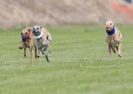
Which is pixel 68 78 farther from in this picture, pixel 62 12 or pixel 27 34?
pixel 62 12

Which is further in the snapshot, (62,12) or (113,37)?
(62,12)

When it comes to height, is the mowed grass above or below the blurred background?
below

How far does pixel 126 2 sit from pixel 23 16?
42.6 ft

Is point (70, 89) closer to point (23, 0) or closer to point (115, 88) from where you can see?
point (115, 88)

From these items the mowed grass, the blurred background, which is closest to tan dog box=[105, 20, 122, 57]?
the mowed grass

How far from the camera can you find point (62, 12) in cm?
6141

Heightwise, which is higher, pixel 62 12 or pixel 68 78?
pixel 62 12

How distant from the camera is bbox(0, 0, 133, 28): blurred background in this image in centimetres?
5747

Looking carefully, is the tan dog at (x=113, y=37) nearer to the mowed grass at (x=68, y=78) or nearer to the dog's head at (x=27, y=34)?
the mowed grass at (x=68, y=78)

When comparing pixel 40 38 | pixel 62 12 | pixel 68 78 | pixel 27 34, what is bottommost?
pixel 68 78

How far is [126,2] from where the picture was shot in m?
67.1

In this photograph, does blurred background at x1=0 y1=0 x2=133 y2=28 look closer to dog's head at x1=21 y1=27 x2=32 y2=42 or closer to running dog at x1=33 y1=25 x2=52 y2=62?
dog's head at x1=21 y1=27 x2=32 y2=42

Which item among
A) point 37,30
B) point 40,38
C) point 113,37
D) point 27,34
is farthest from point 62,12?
point 37,30

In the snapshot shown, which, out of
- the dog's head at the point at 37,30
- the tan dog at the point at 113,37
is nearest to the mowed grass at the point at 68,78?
the dog's head at the point at 37,30
